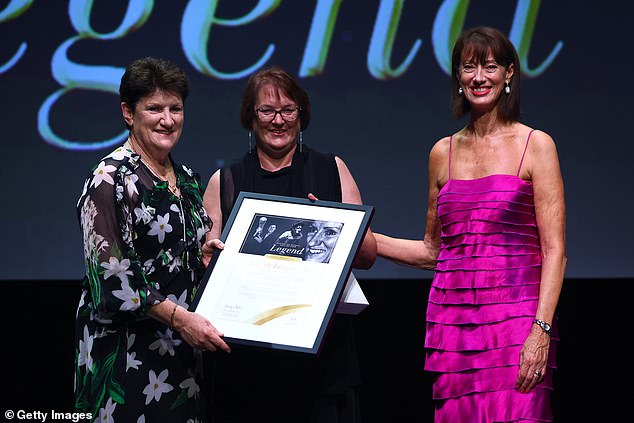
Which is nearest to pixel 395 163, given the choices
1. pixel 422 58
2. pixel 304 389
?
pixel 422 58

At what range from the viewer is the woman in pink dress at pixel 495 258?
227 centimetres

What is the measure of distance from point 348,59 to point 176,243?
300cm

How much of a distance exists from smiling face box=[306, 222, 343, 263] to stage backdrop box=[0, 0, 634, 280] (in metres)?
2.72

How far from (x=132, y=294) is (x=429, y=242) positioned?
0.97m

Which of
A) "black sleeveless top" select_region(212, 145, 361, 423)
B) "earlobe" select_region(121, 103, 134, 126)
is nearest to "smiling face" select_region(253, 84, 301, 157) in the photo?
"black sleeveless top" select_region(212, 145, 361, 423)

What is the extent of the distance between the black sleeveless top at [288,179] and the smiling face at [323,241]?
0.82ft

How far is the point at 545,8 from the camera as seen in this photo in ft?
16.4

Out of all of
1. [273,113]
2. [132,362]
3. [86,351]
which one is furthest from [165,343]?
[273,113]

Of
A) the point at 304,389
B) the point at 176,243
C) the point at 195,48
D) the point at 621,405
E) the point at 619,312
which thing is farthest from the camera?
the point at 195,48

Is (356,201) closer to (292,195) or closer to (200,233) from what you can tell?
(292,195)

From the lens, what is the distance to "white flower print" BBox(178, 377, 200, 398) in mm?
2266

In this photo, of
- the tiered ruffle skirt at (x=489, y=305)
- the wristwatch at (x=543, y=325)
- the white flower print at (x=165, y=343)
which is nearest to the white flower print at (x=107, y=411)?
the white flower print at (x=165, y=343)

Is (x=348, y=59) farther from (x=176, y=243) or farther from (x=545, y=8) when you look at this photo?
(x=176, y=243)

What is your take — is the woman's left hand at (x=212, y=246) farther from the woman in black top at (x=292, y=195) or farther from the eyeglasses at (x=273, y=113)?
the eyeglasses at (x=273, y=113)
